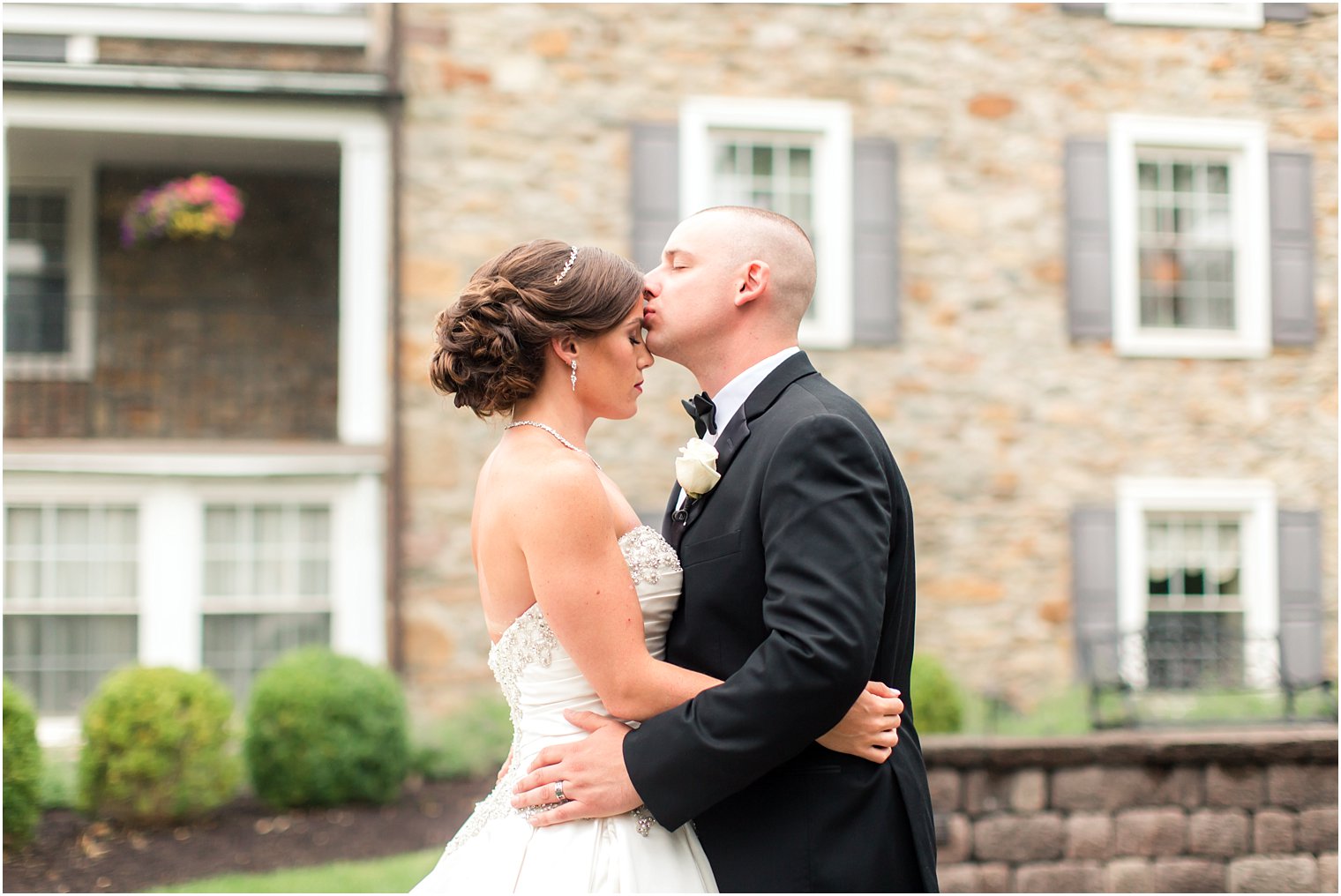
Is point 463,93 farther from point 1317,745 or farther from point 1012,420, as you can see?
point 1317,745

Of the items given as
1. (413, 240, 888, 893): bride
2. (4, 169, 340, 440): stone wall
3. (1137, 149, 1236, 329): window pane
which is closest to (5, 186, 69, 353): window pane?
(4, 169, 340, 440): stone wall

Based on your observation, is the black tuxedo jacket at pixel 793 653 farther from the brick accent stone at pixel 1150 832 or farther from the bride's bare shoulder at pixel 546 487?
the brick accent stone at pixel 1150 832

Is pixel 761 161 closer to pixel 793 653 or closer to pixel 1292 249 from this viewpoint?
pixel 1292 249

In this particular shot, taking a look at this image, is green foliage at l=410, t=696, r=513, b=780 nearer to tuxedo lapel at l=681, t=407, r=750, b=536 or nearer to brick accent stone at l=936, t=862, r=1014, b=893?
brick accent stone at l=936, t=862, r=1014, b=893

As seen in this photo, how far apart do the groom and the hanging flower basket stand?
952 cm

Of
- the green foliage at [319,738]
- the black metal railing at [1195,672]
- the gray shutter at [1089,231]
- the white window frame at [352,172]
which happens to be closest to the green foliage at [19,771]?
the green foliage at [319,738]

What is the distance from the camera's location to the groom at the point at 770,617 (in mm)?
2223

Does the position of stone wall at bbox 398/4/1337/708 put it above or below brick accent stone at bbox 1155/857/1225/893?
above

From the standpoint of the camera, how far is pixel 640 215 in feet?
34.5

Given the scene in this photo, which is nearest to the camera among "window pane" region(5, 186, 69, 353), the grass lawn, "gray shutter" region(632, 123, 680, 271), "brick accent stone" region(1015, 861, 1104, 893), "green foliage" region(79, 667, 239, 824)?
"brick accent stone" region(1015, 861, 1104, 893)

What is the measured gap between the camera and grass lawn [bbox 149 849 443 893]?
247 inches

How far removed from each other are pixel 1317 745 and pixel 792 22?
7.25m

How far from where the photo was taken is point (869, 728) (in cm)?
236

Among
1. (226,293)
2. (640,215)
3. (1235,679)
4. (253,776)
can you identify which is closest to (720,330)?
(253,776)
